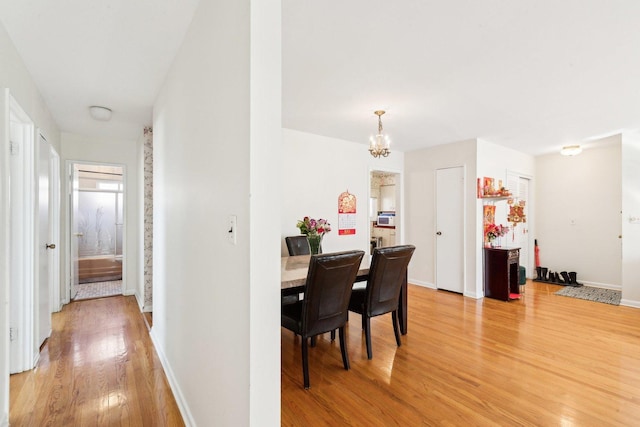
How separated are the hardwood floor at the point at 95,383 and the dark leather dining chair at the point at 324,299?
0.91 metres

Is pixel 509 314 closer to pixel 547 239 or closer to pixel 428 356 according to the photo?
pixel 428 356

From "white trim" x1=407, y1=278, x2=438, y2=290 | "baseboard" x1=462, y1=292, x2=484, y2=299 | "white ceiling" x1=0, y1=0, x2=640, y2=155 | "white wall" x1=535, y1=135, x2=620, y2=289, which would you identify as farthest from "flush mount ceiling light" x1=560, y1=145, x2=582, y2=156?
"white trim" x1=407, y1=278, x2=438, y2=290

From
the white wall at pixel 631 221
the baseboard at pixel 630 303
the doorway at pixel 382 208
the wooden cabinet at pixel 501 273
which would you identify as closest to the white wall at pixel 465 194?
the wooden cabinet at pixel 501 273

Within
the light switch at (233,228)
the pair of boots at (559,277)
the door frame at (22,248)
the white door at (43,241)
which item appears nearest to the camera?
the light switch at (233,228)

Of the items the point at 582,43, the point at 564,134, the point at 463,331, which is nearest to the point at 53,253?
the point at 463,331

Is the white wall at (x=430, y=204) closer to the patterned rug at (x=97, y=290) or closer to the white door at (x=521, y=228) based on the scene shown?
the white door at (x=521, y=228)

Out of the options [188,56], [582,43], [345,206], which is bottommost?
[345,206]

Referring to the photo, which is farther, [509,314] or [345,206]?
[345,206]

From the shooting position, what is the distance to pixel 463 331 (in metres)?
3.17

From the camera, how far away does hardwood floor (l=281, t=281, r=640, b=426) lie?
186 cm

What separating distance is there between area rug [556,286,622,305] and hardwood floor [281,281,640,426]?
729 millimetres

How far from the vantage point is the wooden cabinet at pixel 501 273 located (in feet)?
14.2

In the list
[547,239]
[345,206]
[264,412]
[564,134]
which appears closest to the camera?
[264,412]

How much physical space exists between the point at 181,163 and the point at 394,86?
6.21 feet
